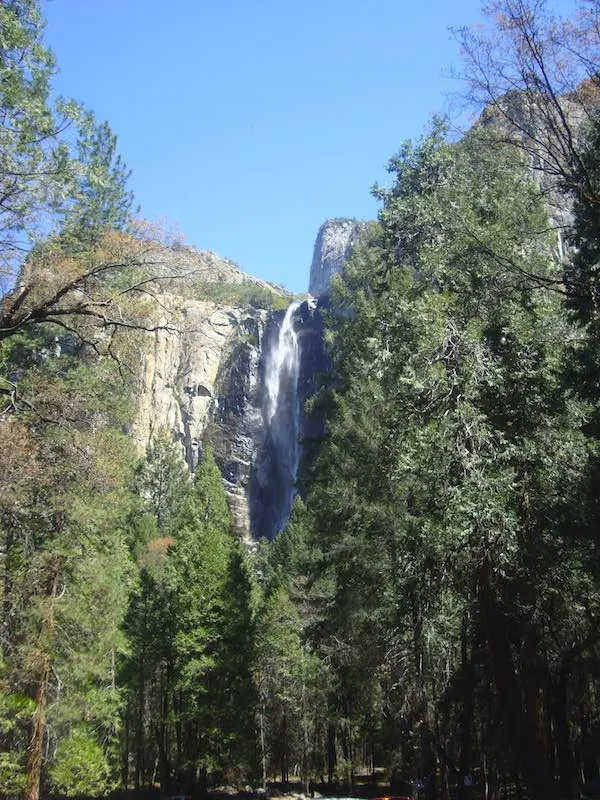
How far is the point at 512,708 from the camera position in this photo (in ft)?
36.0

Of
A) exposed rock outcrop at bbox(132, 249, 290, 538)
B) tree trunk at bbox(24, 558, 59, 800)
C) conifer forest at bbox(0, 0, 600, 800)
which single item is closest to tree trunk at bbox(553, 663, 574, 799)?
conifer forest at bbox(0, 0, 600, 800)

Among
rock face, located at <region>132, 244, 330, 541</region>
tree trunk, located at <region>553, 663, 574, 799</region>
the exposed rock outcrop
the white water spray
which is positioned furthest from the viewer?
the exposed rock outcrop

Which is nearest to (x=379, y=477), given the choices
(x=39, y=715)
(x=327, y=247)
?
(x=39, y=715)

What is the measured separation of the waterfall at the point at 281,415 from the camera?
63750 mm

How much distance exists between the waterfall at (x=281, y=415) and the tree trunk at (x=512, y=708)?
167 ft

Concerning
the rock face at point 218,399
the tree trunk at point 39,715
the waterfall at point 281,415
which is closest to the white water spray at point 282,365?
the waterfall at point 281,415

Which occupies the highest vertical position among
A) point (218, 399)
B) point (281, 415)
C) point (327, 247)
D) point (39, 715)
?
point (327, 247)

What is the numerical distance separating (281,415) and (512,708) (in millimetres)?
55103

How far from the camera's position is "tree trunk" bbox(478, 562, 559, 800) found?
34.6 feet

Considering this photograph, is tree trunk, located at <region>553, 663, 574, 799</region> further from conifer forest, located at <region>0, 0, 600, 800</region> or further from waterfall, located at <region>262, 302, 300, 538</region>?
waterfall, located at <region>262, 302, 300, 538</region>

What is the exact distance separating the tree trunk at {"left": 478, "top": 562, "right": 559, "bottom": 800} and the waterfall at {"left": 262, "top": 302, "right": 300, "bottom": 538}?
5083cm

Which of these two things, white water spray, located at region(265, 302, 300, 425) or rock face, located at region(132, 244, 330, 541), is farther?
white water spray, located at region(265, 302, 300, 425)

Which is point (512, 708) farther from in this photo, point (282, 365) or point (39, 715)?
point (282, 365)

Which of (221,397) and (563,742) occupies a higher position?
(221,397)
